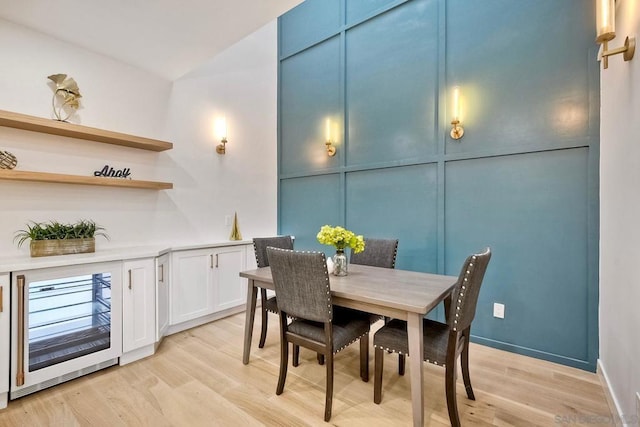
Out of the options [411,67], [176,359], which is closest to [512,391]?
[176,359]

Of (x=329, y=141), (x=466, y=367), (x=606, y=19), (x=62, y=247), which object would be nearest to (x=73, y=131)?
(x=62, y=247)

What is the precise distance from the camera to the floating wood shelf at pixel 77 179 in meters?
2.06

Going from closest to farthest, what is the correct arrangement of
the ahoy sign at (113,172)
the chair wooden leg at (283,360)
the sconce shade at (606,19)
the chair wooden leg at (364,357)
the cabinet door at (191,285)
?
the sconce shade at (606,19) < the chair wooden leg at (283,360) < the chair wooden leg at (364,357) < the ahoy sign at (113,172) < the cabinet door at (191,285)

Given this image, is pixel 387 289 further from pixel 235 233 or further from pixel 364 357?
pixel 235 233

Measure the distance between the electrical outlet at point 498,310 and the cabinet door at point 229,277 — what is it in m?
2.61

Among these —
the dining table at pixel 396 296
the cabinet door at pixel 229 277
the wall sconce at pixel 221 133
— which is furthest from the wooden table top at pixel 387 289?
the wall sconce at pixel 221 133

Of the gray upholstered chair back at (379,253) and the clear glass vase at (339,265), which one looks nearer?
the clear glass vase at (339,265)

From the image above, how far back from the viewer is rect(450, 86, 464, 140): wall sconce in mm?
2699

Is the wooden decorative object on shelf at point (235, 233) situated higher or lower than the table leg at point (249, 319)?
higher

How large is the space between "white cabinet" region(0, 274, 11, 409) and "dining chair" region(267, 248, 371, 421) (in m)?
1.60

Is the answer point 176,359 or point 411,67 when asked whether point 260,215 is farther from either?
point 411,67

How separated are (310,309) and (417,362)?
64 centimetres

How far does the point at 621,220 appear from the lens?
5.44ft

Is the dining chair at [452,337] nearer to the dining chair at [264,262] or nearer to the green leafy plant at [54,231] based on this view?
the dining chair at [264,262]
